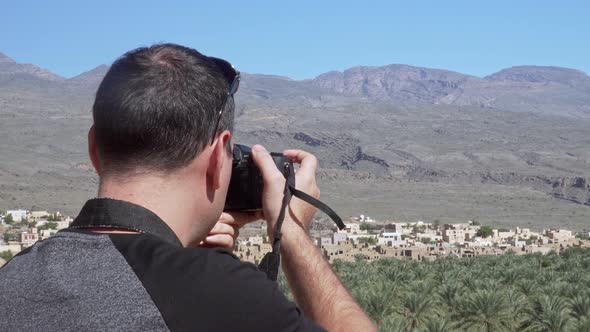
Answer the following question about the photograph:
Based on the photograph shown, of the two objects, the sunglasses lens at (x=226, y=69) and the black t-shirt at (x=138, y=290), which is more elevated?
the sunglasses lens at (x=226, y=69)

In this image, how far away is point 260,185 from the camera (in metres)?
1.90

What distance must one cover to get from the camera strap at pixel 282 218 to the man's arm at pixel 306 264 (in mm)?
18

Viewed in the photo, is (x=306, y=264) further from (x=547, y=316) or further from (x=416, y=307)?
(x=416, y=307)

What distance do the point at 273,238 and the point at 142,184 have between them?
361 millimetres

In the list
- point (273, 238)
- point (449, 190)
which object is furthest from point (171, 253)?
point (449, 190)

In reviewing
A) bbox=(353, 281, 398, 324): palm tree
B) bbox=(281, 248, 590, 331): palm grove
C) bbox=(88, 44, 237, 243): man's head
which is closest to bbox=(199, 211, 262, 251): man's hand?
bbox=(88, 44, 237, 243): man's head

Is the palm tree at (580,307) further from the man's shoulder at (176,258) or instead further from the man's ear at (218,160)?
the man's shoulder at (176,258)

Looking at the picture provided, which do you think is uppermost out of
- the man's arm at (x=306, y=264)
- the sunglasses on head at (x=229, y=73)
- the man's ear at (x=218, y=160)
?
the sunglasses on head at (x=229, y=73)

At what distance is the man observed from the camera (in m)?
1.31

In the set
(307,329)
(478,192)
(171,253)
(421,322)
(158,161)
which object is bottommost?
(478,192)

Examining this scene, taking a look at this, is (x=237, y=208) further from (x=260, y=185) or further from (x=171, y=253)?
(x=171, y=253)

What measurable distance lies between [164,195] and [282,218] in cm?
33

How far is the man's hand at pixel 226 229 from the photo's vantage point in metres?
1.96

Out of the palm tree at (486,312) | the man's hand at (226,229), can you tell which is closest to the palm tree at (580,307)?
the palm tree at (486,312)
